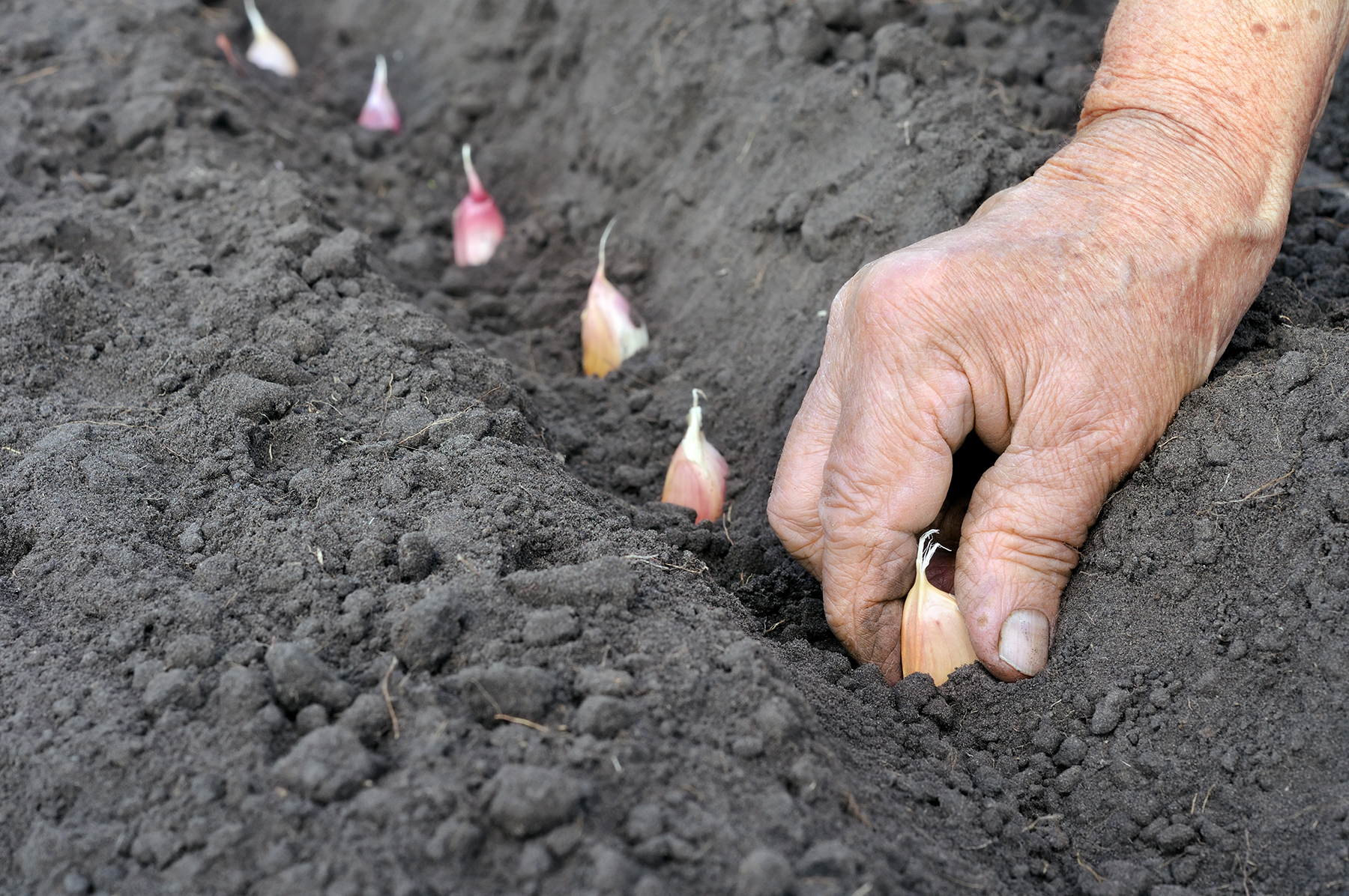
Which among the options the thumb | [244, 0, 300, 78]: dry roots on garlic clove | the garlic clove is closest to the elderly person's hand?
the thumb

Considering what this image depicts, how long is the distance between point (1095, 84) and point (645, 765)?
1822mm

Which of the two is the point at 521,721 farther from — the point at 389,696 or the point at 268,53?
the point at 268,53

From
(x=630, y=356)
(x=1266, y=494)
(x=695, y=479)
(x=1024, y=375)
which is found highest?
(x=1024, y=375)

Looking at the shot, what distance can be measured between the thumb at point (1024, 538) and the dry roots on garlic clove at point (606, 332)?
1.39 metres

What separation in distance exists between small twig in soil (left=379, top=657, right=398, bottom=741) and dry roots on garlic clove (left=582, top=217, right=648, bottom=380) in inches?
63.4

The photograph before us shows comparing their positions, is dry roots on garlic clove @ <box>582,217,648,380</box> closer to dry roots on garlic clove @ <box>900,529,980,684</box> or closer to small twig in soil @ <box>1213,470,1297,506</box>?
dry roots on garlic clove @ <box>900,529,980,684</box>

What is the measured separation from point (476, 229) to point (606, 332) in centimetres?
86

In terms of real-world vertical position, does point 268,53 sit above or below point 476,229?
above

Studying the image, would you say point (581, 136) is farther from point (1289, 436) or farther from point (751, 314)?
point (1289, 436)

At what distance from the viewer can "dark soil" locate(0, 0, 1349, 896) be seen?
1396 millimetres

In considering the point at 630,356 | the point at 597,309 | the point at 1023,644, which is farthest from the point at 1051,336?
the point at 597,309

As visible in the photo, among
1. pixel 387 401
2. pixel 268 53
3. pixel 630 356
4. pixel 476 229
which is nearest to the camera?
pixel 387 401

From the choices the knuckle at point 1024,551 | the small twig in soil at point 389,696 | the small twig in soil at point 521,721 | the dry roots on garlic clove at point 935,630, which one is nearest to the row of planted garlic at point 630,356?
the dry roots on garlic clove at point 935,630

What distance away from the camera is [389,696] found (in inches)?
59.8
